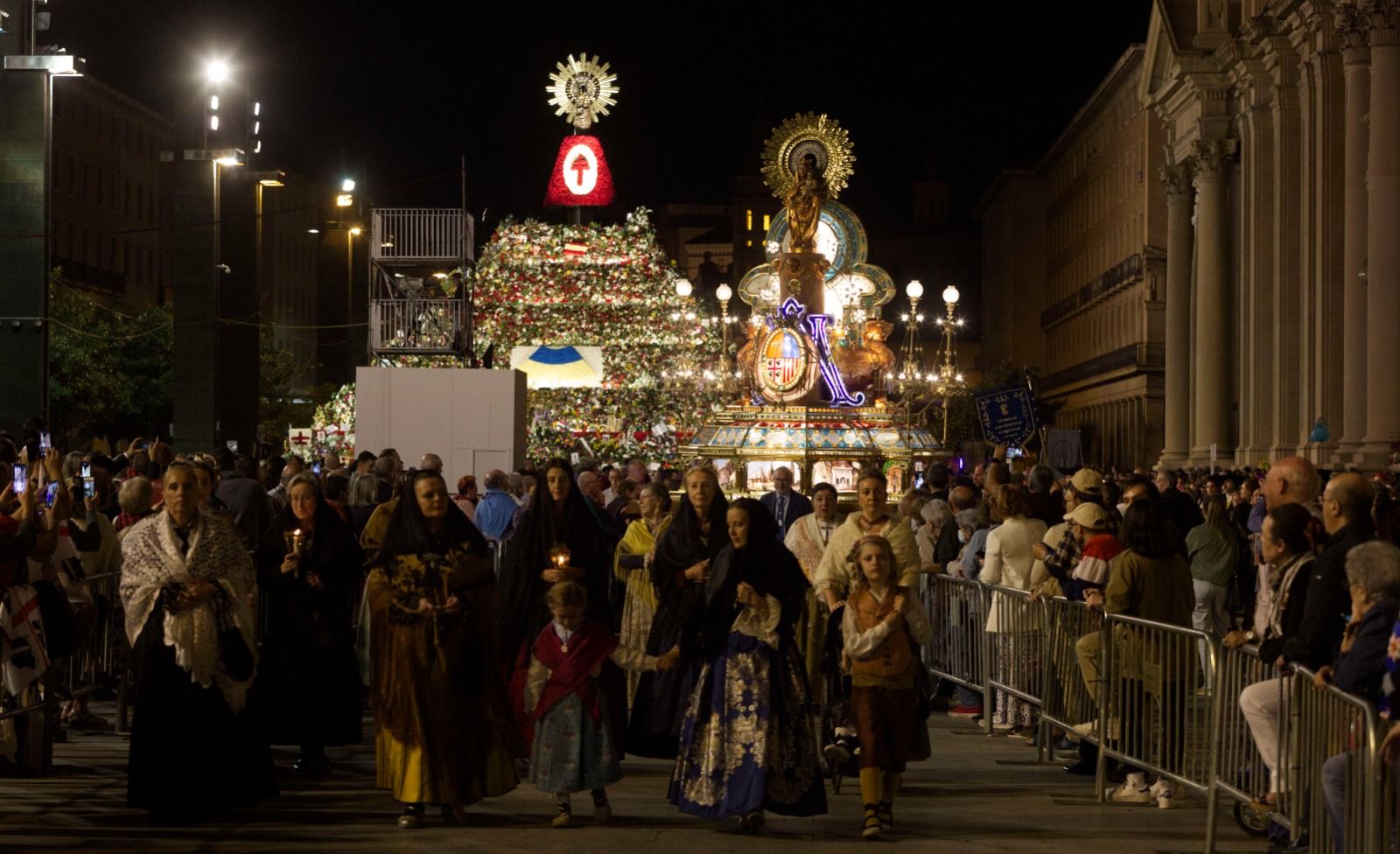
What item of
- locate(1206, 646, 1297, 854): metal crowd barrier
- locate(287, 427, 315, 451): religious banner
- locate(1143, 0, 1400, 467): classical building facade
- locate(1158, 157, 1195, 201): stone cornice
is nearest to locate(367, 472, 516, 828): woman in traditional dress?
locate(1206, 646, 1297, 854): metal crowd barrier

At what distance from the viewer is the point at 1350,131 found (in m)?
37.6

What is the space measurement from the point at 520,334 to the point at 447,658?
36.0m

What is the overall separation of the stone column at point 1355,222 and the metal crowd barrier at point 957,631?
74.3ft

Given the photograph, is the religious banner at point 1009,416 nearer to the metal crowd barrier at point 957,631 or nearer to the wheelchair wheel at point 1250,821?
the metal crowd barrier at point 957,631

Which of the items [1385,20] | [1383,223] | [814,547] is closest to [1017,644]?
[814,547]

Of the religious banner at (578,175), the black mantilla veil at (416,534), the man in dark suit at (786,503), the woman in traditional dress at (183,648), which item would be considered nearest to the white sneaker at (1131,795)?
the black mantilla veil at (416,534)

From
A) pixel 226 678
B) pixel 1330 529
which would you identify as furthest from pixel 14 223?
pixel 1330 529

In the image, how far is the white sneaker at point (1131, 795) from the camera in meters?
11.4

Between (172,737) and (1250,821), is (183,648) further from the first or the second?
(1250,821)

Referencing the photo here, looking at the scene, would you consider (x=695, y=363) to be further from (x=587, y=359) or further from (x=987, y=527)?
(x=987, y=527)

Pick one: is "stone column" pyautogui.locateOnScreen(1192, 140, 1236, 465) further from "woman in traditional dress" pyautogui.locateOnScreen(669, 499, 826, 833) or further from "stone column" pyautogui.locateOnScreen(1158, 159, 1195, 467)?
"woman in traditional dress" pyautogui.locateOnScreen(669, 499, 826, 833)

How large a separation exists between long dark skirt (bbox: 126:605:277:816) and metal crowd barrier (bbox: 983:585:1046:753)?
209 inches

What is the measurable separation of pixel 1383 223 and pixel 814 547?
80.4 ft

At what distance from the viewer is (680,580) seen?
10.5m
